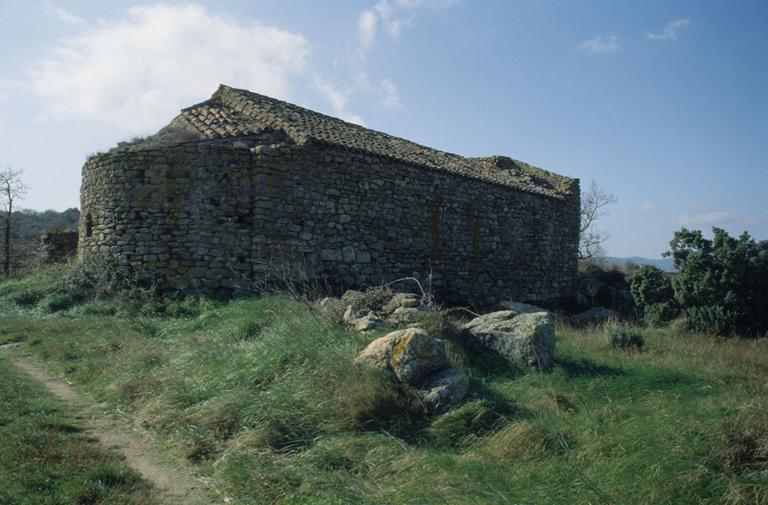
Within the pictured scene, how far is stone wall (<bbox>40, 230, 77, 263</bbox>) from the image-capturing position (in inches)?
625

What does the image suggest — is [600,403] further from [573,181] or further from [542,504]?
[573,181]

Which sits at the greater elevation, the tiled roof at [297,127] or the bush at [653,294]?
the tiled roof at [297,127]

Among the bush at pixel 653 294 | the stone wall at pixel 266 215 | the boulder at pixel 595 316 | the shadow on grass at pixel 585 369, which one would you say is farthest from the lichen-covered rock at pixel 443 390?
the boulder at pixel 595 316

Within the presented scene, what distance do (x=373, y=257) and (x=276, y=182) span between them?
10.1 ft

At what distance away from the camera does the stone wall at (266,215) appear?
1133 centimetres

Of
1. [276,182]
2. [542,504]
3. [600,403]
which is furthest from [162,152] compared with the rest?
[542,504]

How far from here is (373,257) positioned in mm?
13242

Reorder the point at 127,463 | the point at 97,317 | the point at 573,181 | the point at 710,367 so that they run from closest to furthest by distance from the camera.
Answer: the point at 127,463, the point at 710,367, the point at 97,317, the point at 573,181

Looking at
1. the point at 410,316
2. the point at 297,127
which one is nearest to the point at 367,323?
the point at 410,316

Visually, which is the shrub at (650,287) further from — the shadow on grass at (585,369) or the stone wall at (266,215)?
the shadow on grass at (585,369)

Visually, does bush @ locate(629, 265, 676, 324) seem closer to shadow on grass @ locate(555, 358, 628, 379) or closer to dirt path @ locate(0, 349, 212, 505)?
shadow on grass @ locate(555, 358, 628, 379)

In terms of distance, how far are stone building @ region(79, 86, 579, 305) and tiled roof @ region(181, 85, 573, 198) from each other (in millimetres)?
55

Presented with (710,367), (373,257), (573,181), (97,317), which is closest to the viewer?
(710,367)

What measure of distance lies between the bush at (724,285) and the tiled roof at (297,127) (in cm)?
564
